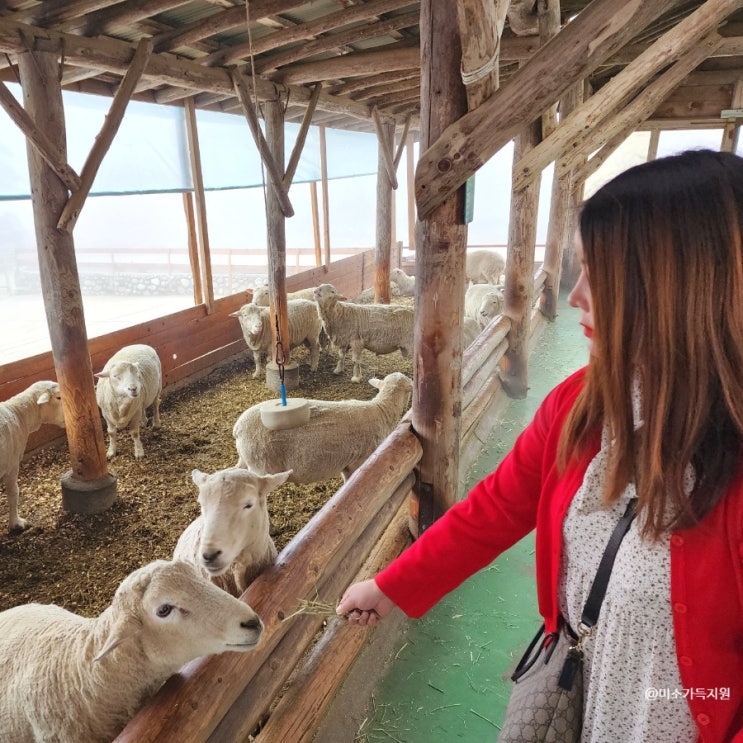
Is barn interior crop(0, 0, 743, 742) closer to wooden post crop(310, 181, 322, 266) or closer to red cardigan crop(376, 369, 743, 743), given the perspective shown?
red cardigan crop(376, 369, 743, 743)

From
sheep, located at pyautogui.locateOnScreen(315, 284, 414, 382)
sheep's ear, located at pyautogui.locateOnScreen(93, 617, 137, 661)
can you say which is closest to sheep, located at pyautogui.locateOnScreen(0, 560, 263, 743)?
sheep's ear, located at pyautogui.locateOnScreen(93, 617, 137, 661)

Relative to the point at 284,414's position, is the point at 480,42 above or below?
above

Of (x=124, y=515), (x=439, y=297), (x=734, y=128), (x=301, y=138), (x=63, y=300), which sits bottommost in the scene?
(x=124, y=515)

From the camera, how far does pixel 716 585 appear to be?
3.29ft

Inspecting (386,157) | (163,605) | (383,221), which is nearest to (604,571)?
(163,605)

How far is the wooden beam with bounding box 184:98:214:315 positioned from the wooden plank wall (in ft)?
0.85

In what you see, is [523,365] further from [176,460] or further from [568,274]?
[568,274]

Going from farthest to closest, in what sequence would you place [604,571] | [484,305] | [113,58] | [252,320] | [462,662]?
1. [484,305]
2. [252,320]
3. [113,58]
4. [462,662]
5. [604,571]

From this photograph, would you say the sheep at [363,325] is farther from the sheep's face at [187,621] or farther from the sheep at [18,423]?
the sheep's face at [187,621]

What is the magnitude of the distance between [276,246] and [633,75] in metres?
4.15

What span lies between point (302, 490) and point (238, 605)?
9.65ft

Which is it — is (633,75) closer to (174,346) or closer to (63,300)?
(63,300)

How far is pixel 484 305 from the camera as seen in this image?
8.72 m

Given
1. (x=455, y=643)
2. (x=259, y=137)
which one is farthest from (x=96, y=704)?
(x=259, y=137)
